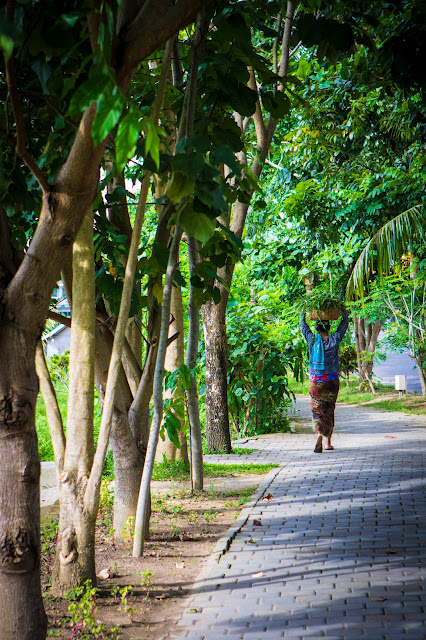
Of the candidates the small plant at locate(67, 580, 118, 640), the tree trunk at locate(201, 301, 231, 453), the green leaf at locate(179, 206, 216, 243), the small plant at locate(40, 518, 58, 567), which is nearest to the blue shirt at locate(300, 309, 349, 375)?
the tree trunk at locate(201, 301, 231, 453)

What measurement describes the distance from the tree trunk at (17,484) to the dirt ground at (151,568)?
430mm

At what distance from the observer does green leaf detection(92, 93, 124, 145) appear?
6.70 feet

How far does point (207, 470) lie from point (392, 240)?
209 inches

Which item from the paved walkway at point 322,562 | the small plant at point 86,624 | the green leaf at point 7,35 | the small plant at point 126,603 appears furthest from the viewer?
the small plant at point 126,603

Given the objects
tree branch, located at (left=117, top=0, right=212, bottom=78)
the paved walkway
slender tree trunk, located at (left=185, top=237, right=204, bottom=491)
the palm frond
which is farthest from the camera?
the palm frond

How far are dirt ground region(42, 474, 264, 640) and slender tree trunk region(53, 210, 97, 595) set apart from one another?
0.21m

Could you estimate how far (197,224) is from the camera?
10.3ft

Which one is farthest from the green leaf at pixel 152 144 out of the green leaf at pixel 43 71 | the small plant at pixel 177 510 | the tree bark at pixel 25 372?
the small plant at pixel 177 510

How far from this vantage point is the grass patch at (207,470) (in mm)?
8555

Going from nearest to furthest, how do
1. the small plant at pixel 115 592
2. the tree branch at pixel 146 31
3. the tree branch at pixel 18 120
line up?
the tree branch at pixel 18 120 < the tree branch at pixel 146 31 < the small plant at pixel 115 592

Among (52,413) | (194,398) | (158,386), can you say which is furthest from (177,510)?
(52,413)

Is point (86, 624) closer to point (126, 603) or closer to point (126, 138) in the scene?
point (126, 603)

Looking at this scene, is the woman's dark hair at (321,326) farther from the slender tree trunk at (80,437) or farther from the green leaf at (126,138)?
the green leaf at (126,138)

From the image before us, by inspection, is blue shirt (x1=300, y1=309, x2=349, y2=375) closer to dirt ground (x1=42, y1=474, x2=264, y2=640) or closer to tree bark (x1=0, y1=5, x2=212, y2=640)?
dirt ground (x1=42, y1=474, x2=264, y2=640)
